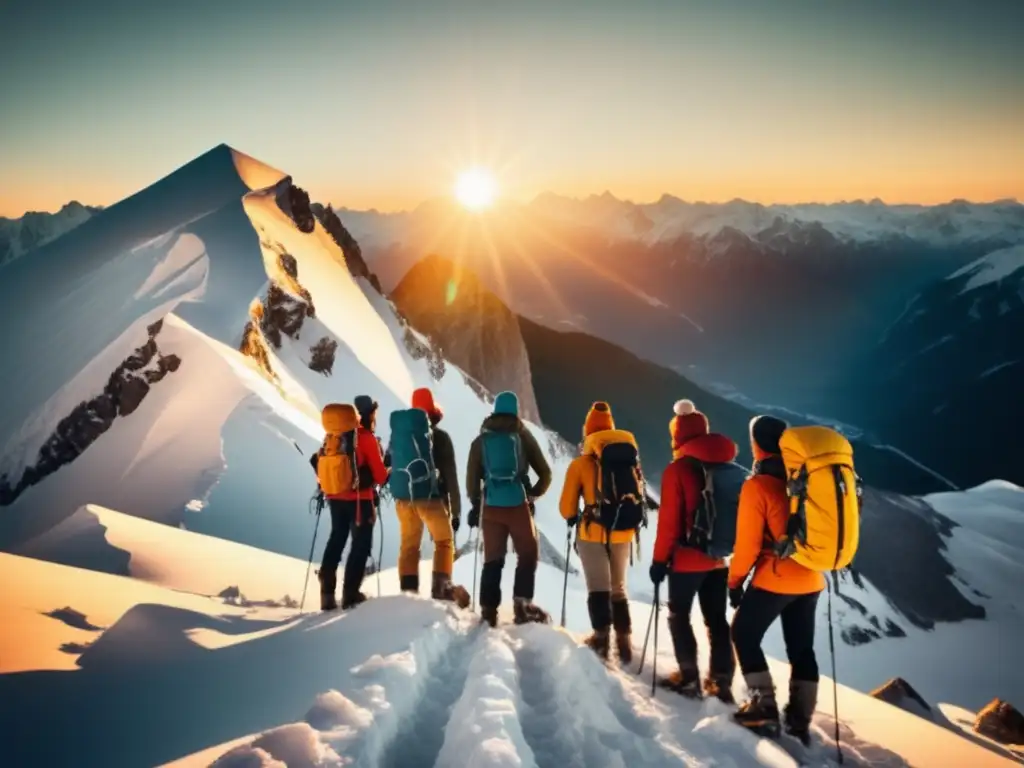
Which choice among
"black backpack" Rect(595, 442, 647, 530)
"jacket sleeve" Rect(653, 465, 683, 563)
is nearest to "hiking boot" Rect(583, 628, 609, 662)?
"black backpack" Rect(595, 442, 647, 530)

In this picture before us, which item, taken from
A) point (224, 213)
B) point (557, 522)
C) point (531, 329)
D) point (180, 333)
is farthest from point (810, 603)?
point (531, 329)

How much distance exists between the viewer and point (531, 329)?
195 m

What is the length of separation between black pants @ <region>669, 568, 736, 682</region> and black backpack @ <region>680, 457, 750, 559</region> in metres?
0.34

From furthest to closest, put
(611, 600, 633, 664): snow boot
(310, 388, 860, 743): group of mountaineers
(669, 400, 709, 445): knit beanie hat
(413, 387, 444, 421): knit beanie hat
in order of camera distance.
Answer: (413, 387, 444, 421): knit beanie hat < (611, 600, 633, 664): snow boot < (669, 400, 709, 445): knit beanie hat < (310, 388, 860, 743): group of mountaineers

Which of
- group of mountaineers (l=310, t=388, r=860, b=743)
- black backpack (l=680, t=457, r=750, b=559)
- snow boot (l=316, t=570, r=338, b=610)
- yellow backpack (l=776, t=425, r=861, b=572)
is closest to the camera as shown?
yellow backpack (l=776, t=425, r=861, b=572)

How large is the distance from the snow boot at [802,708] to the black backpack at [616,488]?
229 centimetres

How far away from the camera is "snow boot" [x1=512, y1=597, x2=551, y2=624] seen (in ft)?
27.6

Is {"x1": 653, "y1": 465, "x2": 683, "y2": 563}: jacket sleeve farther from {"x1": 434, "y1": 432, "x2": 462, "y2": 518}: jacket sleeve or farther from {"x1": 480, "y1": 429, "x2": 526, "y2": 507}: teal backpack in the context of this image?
{"x1": 434, "y1": 432, "x2": 462, "y2": 518}: jacket sleeve

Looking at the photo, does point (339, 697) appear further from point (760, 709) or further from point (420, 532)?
point (420, 532)

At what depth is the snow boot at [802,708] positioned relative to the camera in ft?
18.4

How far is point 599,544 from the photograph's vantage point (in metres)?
7.47

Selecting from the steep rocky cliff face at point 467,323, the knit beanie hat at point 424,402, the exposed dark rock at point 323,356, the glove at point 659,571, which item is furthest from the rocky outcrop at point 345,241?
the glove at point 659,571

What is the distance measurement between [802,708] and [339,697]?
389 centimetres

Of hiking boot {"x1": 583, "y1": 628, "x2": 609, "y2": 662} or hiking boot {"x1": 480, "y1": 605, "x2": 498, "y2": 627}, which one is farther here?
A: hiking boot {"x1": 480, "y1": 605, "x2": 498, "y2": 627}
